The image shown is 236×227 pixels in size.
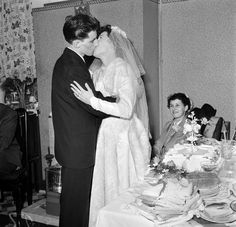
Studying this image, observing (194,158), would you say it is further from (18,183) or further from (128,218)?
(18,183)

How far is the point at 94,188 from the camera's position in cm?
250

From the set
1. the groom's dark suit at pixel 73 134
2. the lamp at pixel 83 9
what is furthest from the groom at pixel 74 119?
the lamp at pixel 83 9

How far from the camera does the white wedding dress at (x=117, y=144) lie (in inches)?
97.8

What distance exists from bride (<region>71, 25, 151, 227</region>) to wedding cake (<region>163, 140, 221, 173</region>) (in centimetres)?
57

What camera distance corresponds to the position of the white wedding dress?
2484mm

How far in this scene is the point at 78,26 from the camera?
7.58 feet

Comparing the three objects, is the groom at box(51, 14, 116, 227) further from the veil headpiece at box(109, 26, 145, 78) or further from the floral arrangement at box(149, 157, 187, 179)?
the floral arrangement at box(149, 157, 187, 179)

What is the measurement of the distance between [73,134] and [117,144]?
0.40 meters

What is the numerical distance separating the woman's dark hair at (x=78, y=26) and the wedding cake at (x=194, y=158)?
97 cm

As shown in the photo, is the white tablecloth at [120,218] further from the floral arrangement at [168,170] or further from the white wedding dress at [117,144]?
the white wedding dress at [117,144]

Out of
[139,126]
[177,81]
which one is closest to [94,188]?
[139,126]

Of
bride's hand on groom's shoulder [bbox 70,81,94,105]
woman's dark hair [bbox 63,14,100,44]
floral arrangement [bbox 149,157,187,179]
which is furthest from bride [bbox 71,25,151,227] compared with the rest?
floral arrangement [bbox 149,157,187,179]

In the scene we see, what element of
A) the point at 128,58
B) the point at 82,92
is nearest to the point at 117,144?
the point at 82,92

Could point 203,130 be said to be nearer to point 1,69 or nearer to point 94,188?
point 94,188
